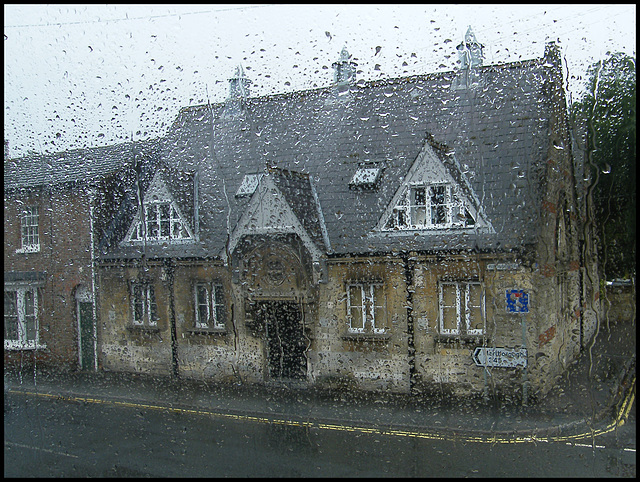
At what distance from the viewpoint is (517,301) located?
2.31 m

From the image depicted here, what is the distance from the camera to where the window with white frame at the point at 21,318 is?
8.07ft

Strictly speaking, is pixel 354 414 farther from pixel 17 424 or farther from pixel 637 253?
pixel 17 424

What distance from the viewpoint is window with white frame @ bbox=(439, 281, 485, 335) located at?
2453mm

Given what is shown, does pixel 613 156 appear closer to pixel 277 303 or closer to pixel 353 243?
pixel 353 243

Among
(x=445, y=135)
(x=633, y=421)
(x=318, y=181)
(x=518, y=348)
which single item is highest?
(x=445, y=135)

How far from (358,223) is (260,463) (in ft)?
4.15

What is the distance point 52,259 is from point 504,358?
2342 mm

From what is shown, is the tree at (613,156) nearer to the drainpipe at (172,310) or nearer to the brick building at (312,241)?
the brick building at (312,241)

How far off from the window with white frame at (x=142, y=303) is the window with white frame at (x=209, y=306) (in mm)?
231

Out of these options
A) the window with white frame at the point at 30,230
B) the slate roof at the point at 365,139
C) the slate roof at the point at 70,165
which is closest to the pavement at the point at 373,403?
the window with white frame at the point at 30,230

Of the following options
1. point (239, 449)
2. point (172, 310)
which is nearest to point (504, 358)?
point (239, 449)

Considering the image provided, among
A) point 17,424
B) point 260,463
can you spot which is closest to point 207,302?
point 260,463

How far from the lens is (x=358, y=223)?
256cm

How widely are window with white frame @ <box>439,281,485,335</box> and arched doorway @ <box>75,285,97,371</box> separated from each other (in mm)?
1811
